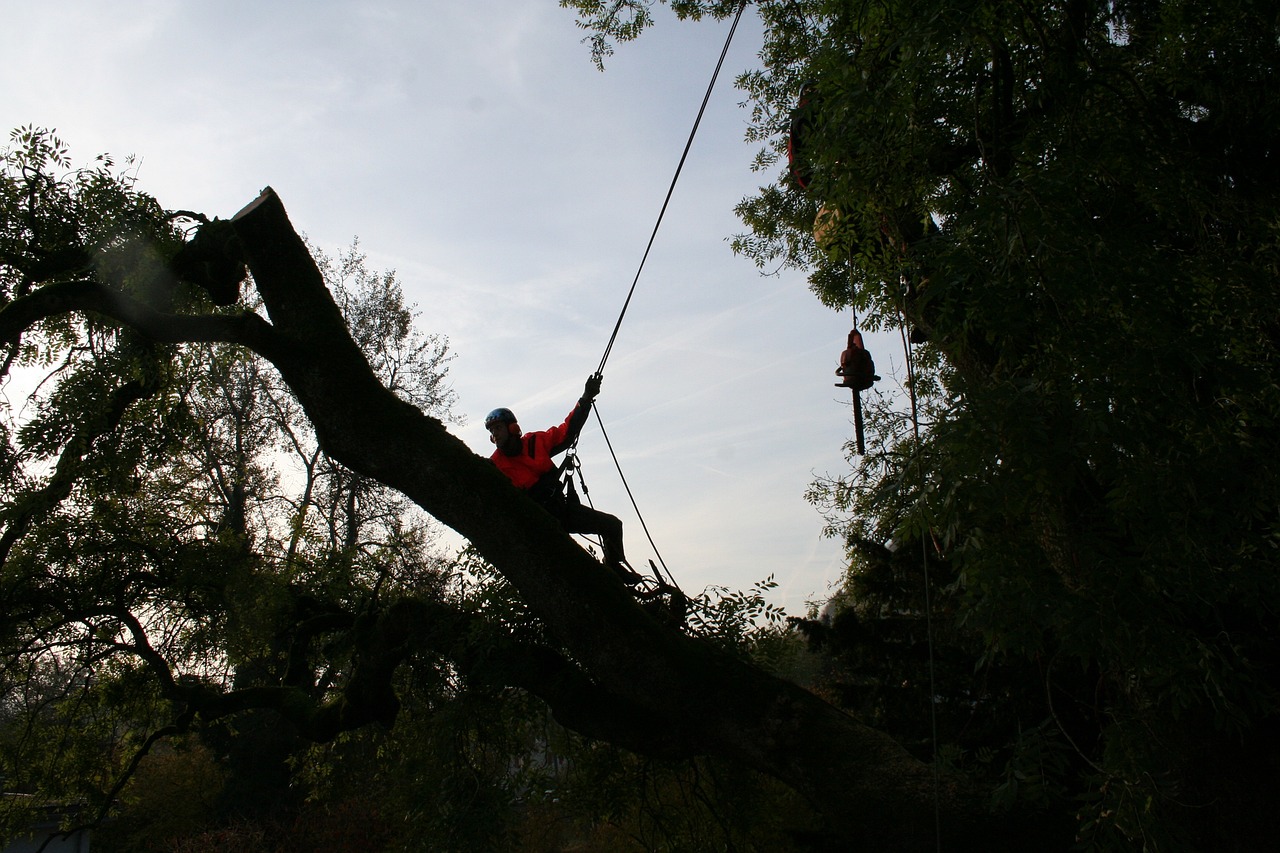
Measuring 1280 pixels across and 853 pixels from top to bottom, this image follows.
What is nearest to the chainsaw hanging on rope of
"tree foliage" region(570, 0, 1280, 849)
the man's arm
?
"tree foliage" region(570, 0, 1280, 849)

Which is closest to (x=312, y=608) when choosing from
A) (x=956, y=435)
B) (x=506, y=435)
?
(x=506, y=435)

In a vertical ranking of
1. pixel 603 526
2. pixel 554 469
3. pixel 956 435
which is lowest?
pixel 956 435

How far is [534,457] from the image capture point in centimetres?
636

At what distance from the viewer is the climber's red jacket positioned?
6297 millimetres

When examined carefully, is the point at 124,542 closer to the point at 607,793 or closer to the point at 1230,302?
the point at 607,793

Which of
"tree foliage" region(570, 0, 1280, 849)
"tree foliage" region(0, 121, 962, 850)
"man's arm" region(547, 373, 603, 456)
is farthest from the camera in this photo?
Answer: "man's arm" region(547, 373, 603, 456)

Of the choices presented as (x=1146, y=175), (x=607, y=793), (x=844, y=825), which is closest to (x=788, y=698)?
(x=844, y=825)

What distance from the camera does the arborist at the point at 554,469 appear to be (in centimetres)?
621

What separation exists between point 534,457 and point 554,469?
0.19 m

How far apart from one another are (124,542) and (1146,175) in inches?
337

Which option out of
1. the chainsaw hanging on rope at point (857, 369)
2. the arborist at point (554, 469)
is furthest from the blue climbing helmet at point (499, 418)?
the chainsaw hanging on rope at point (857, 369)

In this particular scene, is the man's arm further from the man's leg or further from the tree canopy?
the tree canopy

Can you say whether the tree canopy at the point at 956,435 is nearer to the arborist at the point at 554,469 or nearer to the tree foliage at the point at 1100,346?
the tree foliage at the point at 1100,346

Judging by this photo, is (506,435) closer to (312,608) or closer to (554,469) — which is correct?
(554,469)
